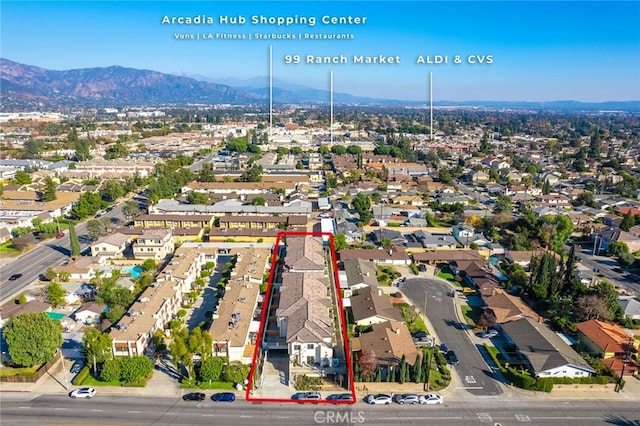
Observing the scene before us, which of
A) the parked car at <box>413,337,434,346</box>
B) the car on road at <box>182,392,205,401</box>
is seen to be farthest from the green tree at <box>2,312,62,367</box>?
the parked car at <box>413,337,434,346</box>

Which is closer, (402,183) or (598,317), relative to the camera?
(598,317)

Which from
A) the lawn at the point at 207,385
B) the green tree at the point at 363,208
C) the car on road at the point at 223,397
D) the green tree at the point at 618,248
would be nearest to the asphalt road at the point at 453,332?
the car on road at the point at 223,397

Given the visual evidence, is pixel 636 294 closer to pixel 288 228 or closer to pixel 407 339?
pixel 407 339

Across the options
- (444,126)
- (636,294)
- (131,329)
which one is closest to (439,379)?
(131,329)

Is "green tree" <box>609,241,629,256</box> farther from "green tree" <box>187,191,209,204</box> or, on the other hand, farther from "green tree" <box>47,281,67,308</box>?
"green tree" <box>47,281,67,308</box>

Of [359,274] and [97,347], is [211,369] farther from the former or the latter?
[359,274]

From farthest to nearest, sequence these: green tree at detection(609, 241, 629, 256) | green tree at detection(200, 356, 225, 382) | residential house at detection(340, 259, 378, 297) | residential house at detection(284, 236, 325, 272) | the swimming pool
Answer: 1. green tree at detection(609, 241, 629, 256)
2. the swimming pool
3. residential house at detection(340, 259, 378, 297)
4. residential house at detection(284, 236, 325, 272)
5. green tree at detection(200, 356, 225, 382)
